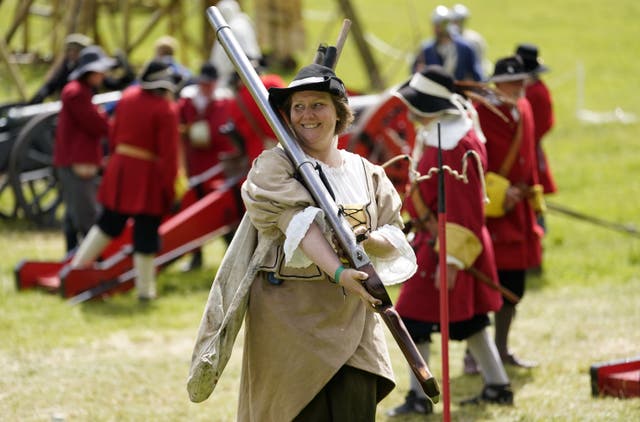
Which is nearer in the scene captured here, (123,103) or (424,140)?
(424,140)

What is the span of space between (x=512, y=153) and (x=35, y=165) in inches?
255

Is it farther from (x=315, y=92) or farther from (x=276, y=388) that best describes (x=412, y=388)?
(x=315, y=92)

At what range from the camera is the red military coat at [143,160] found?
878 centimetres

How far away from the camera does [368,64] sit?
535 inches

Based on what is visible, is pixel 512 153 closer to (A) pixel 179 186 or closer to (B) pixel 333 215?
(B) pixel 333 215

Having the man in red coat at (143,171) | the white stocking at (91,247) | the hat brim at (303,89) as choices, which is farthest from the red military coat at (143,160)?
the hat brim at (303,89)

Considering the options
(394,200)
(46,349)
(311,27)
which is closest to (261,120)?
(46,349)

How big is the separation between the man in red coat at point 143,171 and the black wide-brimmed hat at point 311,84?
479 centimetres

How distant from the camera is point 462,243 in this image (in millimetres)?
5652

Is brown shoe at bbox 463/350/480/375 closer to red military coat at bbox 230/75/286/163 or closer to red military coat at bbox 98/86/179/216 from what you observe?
red military coat at bbox 98/86/179/216

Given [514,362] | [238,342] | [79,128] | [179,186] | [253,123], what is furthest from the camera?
[79,128]

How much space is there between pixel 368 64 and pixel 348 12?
0.94 meters

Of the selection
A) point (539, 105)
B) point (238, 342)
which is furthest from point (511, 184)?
point (238, 342)

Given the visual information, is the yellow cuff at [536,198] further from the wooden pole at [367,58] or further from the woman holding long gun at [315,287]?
the wooden pole at [367,58]
